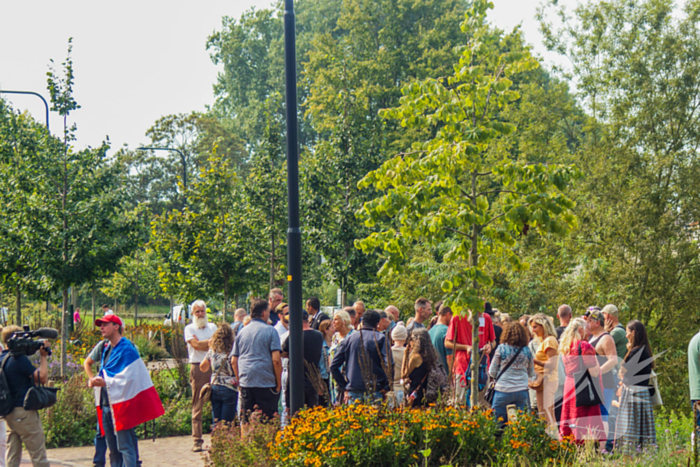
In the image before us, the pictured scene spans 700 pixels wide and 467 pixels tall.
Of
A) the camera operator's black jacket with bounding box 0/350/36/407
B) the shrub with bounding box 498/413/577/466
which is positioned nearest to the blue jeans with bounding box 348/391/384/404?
the shrub with bounding box 498/413/577/466

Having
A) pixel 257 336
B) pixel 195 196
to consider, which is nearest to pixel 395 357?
pixel 257 336

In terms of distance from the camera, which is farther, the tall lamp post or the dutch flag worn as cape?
the tall lamp post

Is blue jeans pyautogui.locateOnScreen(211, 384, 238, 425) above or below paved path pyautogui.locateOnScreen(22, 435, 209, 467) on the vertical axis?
above

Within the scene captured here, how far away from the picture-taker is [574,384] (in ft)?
25.6

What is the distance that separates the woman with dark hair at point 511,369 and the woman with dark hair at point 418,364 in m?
1.05

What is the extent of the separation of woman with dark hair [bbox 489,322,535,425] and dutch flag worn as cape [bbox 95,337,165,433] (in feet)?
13.6

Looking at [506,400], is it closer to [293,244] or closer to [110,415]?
[293,244]

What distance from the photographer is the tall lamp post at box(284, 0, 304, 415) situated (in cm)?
748

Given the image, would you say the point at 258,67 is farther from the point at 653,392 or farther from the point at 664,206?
the point at 653,392

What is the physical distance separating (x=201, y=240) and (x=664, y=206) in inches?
483

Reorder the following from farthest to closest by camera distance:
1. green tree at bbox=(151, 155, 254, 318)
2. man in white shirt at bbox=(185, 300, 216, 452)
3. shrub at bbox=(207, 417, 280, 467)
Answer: green tree at bbox=(151, 155, 254, 318)
man in white shirt at bbox=(185, 300, 216, 452)
shrub at bbox=(207, 417, 280, 467)

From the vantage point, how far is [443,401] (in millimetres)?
7254

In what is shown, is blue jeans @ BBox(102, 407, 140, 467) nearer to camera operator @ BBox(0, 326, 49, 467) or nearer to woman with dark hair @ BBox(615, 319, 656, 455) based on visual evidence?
camera operator @ BBox(0, 326, 49, 467)

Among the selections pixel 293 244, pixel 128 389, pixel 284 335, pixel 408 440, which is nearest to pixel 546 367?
pixel 408 440
